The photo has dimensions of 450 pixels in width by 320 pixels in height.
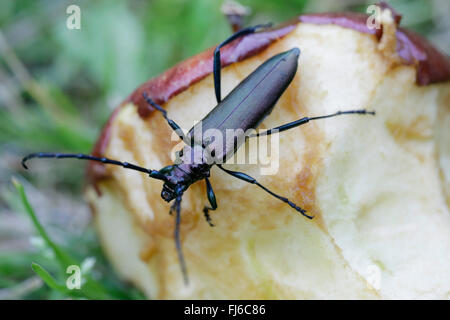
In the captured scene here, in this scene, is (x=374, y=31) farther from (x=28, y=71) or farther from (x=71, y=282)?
(x=28, y=71)

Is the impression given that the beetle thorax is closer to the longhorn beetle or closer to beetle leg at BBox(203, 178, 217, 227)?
the longhorn beetle

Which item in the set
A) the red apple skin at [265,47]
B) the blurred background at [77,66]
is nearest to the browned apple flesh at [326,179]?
the red apple skin at [265,47]

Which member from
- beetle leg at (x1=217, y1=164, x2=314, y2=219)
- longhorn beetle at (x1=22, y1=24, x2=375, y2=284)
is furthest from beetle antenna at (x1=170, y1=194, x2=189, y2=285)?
beetle leg at (x1=217, y1=164, x2=314, y2=219)

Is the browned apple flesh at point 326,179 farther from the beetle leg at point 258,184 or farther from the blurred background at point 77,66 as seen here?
the blurred background at point 77,66

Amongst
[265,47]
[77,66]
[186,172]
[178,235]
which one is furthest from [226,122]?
[77,66]

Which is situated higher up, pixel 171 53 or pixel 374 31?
pixel 171 53
